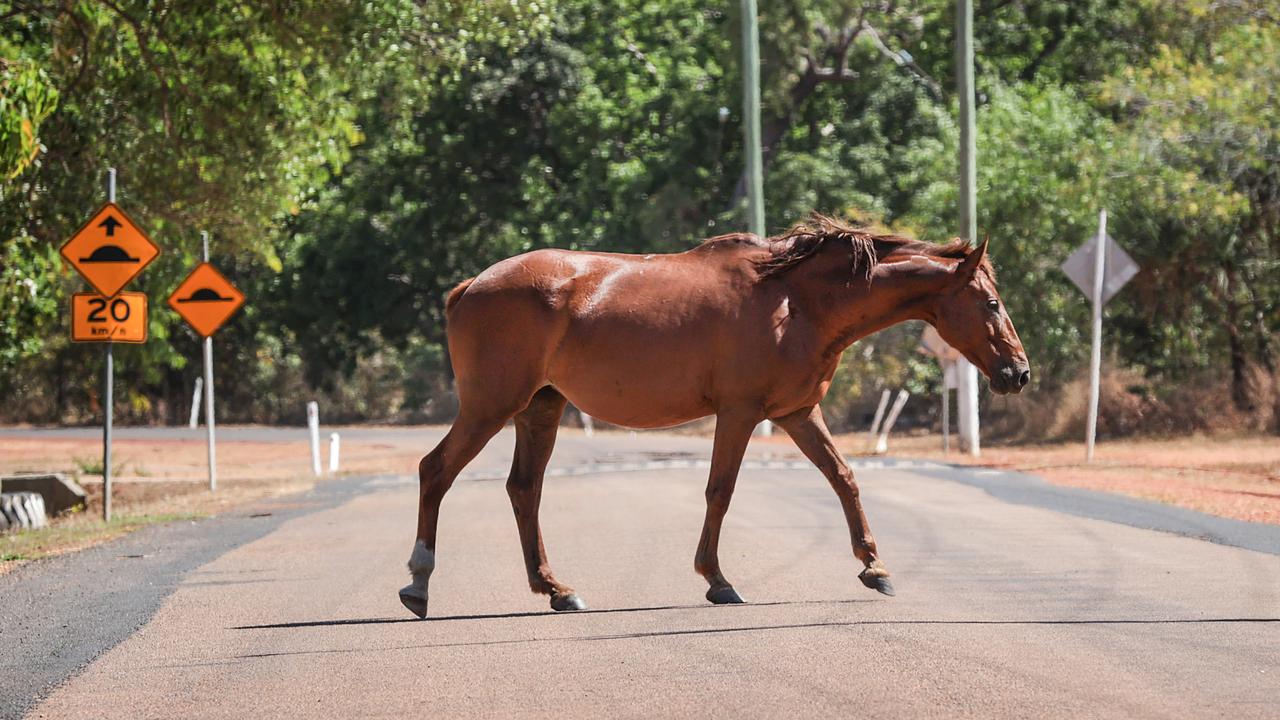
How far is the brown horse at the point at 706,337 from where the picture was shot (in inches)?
371

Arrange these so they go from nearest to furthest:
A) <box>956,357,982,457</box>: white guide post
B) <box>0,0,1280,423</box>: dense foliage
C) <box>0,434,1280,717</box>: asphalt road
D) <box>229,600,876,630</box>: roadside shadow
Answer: <box>0,434,1280,717</box>: asphalt road
<box>229,600,876,630</box>: roadside shadow
<box>0,0,1280,423</box>: dense foliage
<box>956,357,982,457</box>: white guide post

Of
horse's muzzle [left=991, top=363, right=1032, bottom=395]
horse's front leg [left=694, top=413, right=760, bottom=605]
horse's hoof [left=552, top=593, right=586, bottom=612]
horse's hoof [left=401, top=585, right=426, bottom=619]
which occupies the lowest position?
horse's hoof [left=552, top=593, right=586, bottom=612]

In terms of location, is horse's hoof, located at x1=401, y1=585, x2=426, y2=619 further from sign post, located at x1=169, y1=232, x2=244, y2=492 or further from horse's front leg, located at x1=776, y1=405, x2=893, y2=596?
sign post, located at x1=169, y1=232, x2=244, y2=492

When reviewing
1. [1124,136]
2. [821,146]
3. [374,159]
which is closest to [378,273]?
[374,159]

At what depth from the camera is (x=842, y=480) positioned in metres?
9.67

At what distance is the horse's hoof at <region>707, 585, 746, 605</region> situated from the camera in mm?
9469

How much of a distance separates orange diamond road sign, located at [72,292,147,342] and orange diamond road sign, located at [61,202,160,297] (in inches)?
11.3

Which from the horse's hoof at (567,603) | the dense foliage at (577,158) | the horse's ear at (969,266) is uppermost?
the dense foliage at (577,158)

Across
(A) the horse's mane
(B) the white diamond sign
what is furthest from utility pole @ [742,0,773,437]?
(A) the horse's mane

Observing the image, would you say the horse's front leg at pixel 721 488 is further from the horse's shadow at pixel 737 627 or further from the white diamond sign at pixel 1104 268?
the white diamond sign at pixel 1104 268

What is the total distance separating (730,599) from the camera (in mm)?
9484

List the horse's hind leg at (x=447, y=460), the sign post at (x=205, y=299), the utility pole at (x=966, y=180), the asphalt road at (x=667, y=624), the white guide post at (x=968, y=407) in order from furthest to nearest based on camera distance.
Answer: the white guide post at (x=968, y=407) → the utility pole at (x=966, y=180) → the sign post at (x=205, y=299) → the horse's hind leg at (x=447, y=460) → the asphalt road at (x=667, y=624)

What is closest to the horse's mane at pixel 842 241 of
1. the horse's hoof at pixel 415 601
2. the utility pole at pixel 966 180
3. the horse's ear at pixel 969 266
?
the horse's ear at pixel 969 266

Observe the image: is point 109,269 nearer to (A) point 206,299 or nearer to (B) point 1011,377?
(A) point 206,299
